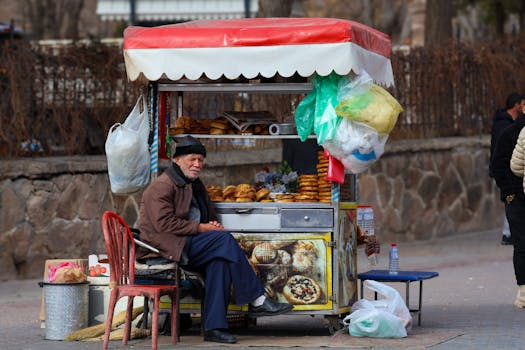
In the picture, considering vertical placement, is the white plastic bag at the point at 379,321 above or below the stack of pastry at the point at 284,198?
below

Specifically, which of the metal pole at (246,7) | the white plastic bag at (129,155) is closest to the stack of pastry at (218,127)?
the white plastic bag at (129,155)

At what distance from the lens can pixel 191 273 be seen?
968cm

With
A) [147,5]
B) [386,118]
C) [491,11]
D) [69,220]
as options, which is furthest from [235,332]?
[147,5]

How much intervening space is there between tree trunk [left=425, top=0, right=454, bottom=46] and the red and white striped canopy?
11.7 meters

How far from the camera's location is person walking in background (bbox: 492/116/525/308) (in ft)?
36.7

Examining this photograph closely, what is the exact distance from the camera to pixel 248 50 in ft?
31.2

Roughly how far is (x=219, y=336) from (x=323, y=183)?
1.45 m

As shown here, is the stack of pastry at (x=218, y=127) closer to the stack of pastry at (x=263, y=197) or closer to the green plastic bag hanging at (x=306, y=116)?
the stack of pastry at (x=263, y=197)

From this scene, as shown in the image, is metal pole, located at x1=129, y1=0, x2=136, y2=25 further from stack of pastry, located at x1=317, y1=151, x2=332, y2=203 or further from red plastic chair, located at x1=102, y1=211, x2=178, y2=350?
red plastic chair, located at x1=102, y1=211, x2=178, y2=350

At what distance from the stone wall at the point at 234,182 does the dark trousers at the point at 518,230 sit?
4.92 meters

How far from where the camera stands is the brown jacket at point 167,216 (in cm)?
940

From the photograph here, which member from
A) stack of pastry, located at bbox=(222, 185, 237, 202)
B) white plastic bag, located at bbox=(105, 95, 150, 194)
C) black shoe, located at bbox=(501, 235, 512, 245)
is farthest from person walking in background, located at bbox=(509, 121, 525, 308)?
black shoe, located at bbox=(501, 235, 512, 245)

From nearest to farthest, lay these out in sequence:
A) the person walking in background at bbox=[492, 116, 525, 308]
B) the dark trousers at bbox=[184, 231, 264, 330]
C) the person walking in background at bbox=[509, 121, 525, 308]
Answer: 1. the dark trousers at bbox=[184, 231, 264, 330]
2. the person walking in background at bbox=[509, 121, 525, 308]
3. the person walking in background at bbox=[492, 116, 525, 308]

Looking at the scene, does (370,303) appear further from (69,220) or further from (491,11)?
(491,11)
